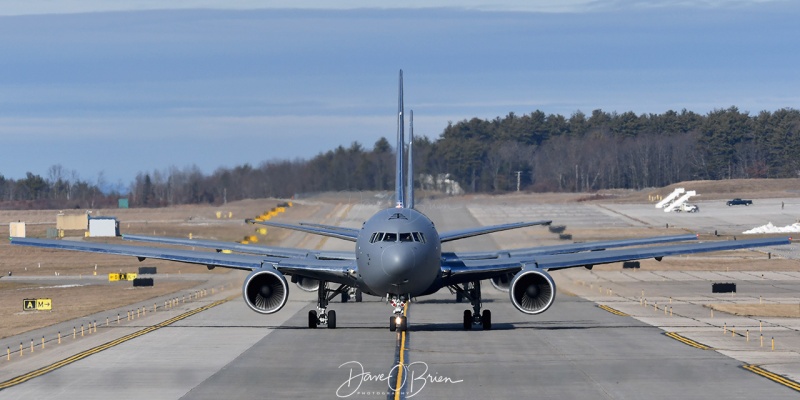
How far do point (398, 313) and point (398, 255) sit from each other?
5.03 meters

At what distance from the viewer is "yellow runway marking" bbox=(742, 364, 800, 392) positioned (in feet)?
112

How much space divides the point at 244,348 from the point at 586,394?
15886mm

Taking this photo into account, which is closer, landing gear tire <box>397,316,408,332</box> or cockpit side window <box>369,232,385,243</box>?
cockpit side window <box>369,232,385,243</box>

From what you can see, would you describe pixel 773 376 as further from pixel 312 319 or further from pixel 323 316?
pixel 312 319

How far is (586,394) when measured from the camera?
32.7 metres

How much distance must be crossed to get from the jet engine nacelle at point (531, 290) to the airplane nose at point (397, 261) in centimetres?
489

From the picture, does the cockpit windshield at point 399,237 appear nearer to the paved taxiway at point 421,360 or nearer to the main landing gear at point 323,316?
the paved taxiway at point 421,360

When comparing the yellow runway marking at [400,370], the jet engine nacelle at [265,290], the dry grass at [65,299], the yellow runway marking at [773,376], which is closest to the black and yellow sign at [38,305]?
the dry grass at [65,299]

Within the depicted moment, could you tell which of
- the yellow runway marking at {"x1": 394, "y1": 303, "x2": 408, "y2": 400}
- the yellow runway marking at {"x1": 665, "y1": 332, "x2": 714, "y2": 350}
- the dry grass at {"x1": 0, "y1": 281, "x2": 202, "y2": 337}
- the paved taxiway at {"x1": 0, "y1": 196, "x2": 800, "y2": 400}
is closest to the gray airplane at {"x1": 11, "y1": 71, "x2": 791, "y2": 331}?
the yellow runway marking at {"x1": 394, "y1": 303, "x2": 408, "y2": 400}

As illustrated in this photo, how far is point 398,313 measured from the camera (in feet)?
156

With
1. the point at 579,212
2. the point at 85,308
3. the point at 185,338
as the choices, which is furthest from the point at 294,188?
the point at 185,338

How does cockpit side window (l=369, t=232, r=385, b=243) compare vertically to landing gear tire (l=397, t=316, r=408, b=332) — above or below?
above

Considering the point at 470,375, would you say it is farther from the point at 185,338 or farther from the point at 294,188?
the point at 294,188

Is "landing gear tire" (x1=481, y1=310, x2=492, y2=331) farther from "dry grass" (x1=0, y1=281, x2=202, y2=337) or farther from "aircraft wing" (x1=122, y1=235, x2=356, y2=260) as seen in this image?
"dry grass" (x1=0, y1=281, x2=202, y2=337)
